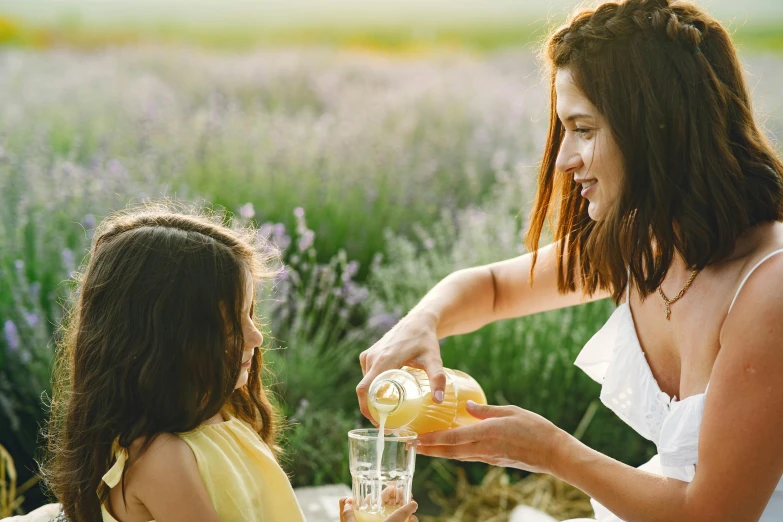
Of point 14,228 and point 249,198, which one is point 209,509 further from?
point 249,198

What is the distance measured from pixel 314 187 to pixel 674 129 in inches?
109

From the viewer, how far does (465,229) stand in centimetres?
425

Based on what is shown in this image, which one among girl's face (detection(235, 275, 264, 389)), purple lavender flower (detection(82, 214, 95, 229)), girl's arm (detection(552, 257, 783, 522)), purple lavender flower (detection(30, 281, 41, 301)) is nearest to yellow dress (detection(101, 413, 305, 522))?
girl's face (detection(235, 275, 264, 389))

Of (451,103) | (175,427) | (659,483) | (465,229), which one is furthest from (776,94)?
(175,427)

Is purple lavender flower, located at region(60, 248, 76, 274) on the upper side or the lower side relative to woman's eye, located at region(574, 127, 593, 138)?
lower

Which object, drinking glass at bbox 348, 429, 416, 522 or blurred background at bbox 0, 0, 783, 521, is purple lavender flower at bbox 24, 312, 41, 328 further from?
drinking glass at bbox 348, 429, 416, 522

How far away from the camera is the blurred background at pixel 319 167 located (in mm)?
3400

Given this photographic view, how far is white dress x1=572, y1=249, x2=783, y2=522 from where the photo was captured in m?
1.82

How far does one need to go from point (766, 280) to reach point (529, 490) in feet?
6.66

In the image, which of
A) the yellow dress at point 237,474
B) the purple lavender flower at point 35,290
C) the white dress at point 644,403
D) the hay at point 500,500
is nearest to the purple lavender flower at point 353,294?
the hay at point 500,500

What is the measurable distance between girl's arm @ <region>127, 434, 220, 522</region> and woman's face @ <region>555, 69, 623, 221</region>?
945mm

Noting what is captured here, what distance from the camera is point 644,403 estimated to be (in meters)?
2.05

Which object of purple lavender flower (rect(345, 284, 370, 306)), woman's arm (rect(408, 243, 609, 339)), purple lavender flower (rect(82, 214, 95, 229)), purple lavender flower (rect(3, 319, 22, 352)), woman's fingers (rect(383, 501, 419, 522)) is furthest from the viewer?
purple lavender flower (rect(345, 284, 370, 306))

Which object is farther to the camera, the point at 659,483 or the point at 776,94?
the point at 776,94
